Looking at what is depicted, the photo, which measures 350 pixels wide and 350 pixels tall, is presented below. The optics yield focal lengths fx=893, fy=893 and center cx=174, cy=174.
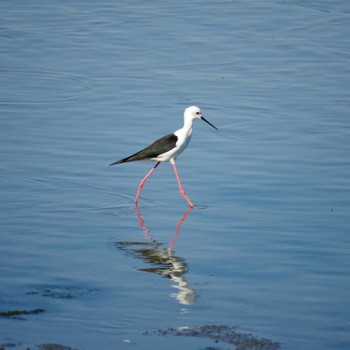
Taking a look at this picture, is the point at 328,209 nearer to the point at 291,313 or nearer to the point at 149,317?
the point at 291,313

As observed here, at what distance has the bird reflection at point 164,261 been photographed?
755 cm

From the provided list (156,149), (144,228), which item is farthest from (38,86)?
(144,228)

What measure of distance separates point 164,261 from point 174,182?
3422mm

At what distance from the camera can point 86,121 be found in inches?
563

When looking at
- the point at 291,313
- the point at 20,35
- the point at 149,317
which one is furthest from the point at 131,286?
the point at 20,35

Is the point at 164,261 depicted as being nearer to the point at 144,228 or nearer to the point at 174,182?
the point at 144,228

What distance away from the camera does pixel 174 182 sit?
11.8 meters

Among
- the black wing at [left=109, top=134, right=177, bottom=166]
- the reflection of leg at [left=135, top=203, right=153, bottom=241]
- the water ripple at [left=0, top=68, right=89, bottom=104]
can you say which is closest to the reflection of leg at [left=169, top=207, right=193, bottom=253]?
the reflection of leg at [left=135, top=203, right=153, bottom=241]

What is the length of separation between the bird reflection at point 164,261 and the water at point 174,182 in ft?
0.09

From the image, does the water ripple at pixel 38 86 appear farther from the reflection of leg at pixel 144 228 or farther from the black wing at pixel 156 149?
the reflection of leg at pixel 144 228

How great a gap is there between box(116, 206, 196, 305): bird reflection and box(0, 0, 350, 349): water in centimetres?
3

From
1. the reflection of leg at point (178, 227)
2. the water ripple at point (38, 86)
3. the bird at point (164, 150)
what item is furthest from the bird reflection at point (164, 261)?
the water ripple at point (38, 86)

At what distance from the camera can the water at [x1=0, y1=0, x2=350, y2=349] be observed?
23.4 feet

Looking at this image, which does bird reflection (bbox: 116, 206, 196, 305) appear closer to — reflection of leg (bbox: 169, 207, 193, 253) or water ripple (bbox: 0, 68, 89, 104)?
reflection of leg (bbox: 169, 207, 193, 253)
